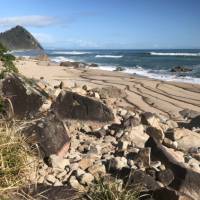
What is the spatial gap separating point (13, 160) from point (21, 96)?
2308 mm

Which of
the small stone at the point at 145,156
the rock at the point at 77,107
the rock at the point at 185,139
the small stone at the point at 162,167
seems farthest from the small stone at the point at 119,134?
the small stone at the point at 162,167

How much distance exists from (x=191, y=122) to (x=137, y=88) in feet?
17.7

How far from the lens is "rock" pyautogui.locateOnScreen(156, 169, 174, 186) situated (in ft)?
17.2

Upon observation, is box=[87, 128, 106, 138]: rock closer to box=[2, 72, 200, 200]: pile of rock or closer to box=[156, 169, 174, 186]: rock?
box=[2, 72, 200, 200]: pile of rock

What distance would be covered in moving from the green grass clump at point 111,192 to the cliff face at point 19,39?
5726 centimetres

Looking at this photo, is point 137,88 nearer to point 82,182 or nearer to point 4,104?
point 4,104

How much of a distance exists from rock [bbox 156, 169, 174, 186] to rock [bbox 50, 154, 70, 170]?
1133 millimetres

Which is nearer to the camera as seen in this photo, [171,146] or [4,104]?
[4,104]

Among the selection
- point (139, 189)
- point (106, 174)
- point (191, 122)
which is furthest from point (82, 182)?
point (191, 122)

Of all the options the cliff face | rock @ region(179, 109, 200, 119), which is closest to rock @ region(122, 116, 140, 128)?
rock @ region(179, 109, 200, 119)

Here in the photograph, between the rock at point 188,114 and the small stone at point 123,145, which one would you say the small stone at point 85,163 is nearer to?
the small stone at point 123,145

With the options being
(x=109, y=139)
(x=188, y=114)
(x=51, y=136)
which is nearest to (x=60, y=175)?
(x=51, y=136)

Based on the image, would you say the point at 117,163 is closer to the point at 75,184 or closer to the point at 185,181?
the point at 75,184

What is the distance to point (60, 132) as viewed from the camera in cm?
601
